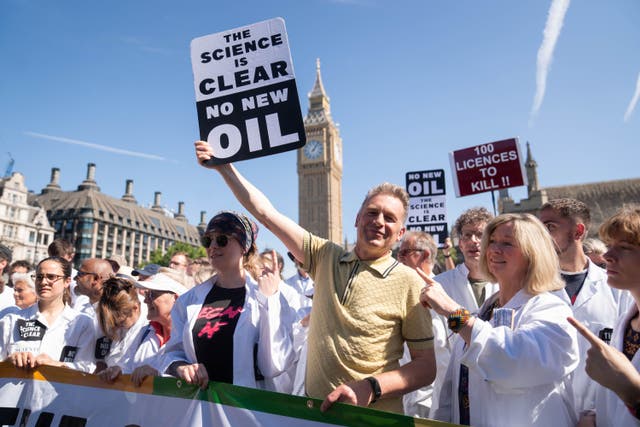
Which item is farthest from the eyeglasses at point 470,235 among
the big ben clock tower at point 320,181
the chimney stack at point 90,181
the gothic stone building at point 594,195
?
the chimney stack at point 90,181

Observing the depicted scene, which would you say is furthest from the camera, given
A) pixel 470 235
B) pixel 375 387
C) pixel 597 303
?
pixel 470 235

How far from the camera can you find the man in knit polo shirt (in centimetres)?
231

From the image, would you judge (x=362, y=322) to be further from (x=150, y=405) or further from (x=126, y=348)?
(x=126, y=348)

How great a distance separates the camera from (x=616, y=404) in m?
2.08

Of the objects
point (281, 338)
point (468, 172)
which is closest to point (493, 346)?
point (281, 338)

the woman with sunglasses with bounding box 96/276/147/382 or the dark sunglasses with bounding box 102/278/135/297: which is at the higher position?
the dark sunglasses with bounding box 102/278/135/297

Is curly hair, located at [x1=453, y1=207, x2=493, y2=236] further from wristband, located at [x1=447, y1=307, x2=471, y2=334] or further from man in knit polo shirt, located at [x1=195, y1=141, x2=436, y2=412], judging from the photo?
wristband, located at [x1=447, y1=307, x2=471, y2=334]

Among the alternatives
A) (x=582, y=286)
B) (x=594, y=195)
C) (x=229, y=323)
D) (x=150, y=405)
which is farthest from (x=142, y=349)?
(x=594, y=195)

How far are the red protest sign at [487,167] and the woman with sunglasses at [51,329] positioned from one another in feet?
20.1

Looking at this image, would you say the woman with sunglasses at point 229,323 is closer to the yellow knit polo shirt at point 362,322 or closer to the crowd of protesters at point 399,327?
the crowd of protesters at point 399,327

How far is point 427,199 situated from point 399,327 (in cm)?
591

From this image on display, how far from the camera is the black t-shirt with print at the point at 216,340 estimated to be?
2682 millimetres

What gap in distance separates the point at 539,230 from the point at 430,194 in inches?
227

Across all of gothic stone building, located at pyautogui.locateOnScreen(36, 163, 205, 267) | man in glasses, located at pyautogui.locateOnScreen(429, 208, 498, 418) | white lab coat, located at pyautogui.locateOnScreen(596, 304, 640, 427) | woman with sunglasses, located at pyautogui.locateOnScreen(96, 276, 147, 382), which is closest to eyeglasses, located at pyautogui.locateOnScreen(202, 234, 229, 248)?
woman with sunglasses, located at pyautogui.locateOnScreen(96, 276, 147, 382)
